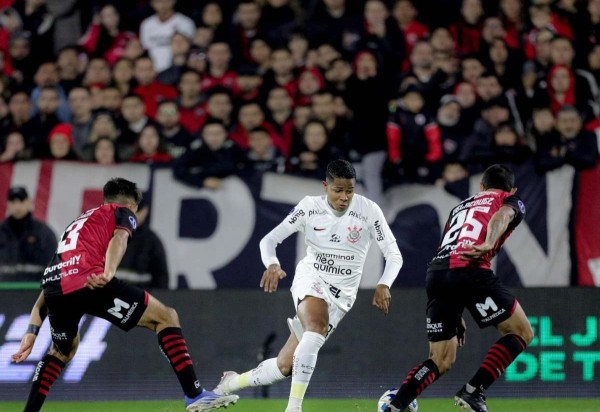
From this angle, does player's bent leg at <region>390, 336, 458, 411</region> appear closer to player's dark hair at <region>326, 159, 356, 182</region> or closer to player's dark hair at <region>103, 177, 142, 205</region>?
player's dark hair at <region>326, 159, 356, 182</region>

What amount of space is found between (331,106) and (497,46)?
2.35 m

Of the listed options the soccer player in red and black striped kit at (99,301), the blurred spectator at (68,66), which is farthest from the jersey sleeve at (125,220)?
the blurred spectator at (68,66)

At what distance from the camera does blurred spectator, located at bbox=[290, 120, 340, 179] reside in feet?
40.1

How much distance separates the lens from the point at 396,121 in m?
13.0

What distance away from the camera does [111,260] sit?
8.22 m

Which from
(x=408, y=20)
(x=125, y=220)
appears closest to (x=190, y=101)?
(x=408, y=20)

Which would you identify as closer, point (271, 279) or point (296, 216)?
point (271, 279)

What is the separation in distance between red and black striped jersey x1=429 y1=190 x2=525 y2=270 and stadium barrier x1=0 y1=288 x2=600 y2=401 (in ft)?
8.04

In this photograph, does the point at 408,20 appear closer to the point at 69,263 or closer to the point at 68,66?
the point at 68,66

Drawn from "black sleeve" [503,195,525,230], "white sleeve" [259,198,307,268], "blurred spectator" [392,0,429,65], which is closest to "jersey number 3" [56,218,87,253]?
"white sleeve" [259,198,307,268]

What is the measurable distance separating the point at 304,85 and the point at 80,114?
2.67m

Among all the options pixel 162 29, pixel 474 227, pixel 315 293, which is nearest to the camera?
pixel 474 227

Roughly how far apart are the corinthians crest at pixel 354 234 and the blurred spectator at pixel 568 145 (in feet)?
11.8

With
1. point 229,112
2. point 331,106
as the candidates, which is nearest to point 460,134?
point 331,106
